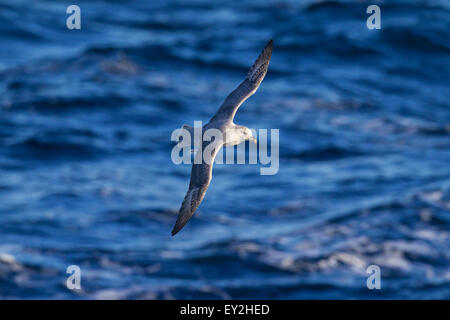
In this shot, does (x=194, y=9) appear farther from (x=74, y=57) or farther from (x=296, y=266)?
(x=296, y=266)

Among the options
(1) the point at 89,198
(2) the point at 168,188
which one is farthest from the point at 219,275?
(1) the point at 89,198

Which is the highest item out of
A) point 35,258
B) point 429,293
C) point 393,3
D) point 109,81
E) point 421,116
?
point 393,3

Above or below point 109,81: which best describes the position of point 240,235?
below

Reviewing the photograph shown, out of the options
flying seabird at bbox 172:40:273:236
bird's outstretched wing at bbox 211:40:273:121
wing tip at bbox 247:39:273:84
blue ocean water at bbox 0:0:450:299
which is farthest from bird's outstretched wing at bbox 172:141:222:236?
blue ocean water at bbox 0:0:450:299

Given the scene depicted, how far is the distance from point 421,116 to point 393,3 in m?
11.9

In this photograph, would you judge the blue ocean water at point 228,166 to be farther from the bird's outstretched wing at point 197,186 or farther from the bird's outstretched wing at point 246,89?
the bird's outstretched wing at point 197,186

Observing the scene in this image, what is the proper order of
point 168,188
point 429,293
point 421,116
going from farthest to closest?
point 421,116 < point 168,188 < point 429,293

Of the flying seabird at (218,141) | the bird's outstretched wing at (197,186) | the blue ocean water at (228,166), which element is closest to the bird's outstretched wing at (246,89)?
the flying seabird at (218,141)

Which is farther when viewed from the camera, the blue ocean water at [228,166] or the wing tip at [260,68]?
the blue ocean water at [228,166]

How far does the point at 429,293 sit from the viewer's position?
29.8 meters

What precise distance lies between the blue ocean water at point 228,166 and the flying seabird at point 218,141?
15.9 meters

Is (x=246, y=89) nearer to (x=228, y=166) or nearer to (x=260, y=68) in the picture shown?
(x=260, y=68)

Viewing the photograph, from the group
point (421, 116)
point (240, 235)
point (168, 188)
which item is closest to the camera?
point (240, 235)

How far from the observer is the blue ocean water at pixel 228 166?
30.9 meters
